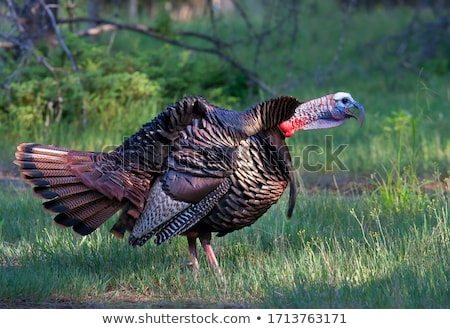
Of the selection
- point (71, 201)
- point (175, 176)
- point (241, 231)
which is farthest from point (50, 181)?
point (241, 231)

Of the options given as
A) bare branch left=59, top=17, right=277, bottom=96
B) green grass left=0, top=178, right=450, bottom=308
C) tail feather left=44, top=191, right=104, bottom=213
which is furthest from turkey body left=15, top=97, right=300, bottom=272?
bare branch left=59, top=17, right=277, bottom=96

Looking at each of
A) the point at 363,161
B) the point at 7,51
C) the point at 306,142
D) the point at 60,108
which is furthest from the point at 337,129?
the point at 7,51

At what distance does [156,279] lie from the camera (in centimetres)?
515

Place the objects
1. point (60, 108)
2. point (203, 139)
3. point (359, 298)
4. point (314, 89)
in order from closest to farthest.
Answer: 1. point (359, 298)
2. point (203, 139)
3. point (60, 108)
4. point (314, 89)

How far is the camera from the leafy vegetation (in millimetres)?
4770

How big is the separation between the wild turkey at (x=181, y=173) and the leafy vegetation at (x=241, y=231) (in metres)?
0.38

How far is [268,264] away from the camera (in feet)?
17.1

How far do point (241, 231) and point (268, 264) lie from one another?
3.05 feet

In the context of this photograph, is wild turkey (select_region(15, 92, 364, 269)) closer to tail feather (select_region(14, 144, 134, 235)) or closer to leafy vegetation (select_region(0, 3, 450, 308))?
tail feather (select_region(14, 144, 134, 235))

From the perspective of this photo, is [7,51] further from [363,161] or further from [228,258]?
[228,258]

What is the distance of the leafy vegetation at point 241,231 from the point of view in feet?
15.6

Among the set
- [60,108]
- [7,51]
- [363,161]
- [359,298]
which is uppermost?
[7,51]

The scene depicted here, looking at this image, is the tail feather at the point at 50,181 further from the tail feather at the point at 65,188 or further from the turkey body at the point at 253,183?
the turkey body at the point at 253,183

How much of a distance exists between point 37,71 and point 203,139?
4.81 metres
